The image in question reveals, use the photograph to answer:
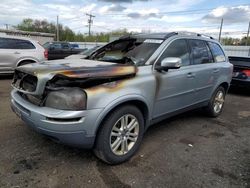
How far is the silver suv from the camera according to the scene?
2.70 metres

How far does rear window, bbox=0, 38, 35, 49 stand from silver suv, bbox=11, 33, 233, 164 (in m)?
6.17

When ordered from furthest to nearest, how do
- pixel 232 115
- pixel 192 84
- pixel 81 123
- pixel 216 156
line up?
pixel 232 115 → pixel 192 84 → pixel 216 156 → pixel 81 123

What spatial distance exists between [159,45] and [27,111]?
2.14 m

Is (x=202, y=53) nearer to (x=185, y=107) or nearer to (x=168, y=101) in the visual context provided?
(x=185, y=107)

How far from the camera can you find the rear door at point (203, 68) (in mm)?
4441

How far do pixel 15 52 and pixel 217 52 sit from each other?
7.41 m

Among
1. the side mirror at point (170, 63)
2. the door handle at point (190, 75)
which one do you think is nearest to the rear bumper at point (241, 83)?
the door handle at point (190, 75)

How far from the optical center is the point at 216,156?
3605 mm

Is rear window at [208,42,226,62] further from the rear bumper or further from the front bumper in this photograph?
the front bumper

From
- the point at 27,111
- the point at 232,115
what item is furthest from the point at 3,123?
the point at 232,115

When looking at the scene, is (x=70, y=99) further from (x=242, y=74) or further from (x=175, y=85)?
(x=242, y=74)

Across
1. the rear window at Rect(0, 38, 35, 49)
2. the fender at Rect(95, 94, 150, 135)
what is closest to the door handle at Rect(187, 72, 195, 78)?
the fender at Rect(95, 94, 150, 135)

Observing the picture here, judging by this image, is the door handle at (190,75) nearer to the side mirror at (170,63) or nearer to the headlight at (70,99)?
the side mirror at (170,63)

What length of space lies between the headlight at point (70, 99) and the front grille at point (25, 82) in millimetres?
427
